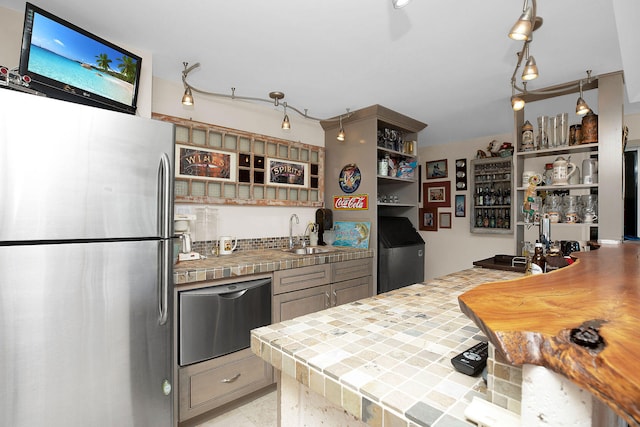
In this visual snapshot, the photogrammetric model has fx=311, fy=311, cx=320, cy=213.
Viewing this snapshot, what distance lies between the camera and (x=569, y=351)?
36 centimetres

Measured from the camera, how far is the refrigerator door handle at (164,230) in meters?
1.64

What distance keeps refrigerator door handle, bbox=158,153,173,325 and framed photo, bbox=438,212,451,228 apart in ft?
12.7

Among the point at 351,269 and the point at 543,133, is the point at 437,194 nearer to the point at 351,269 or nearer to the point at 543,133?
the point at 543,133

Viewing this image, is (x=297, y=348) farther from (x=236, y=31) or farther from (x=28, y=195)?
(x=236, y=31)

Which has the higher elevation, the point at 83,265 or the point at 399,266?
the point at 83,265

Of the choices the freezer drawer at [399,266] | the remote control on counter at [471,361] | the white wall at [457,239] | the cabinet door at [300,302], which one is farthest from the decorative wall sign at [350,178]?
the remote control on counter at [471,361]

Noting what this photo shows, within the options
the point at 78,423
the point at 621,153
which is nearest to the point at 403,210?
the point at 621,153

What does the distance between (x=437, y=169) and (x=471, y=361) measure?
4241mm

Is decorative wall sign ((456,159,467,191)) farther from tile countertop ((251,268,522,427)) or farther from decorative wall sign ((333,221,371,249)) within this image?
tile countertop ((251,268,522,427))

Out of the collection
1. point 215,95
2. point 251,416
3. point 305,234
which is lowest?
point 251,416

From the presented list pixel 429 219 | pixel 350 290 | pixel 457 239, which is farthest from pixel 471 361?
pixel 429 219

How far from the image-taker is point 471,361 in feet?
2.46

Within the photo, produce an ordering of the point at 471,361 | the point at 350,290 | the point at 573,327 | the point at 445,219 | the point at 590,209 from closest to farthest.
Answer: the point at 573,327 < the point at 471,361 < the point at 590,209 < the point at 350,290 < the point at 445,219

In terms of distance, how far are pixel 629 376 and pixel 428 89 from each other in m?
2.78
